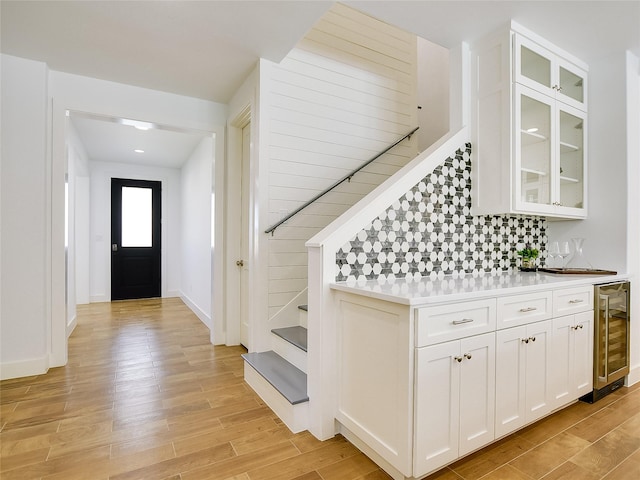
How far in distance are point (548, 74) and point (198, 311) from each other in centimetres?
501

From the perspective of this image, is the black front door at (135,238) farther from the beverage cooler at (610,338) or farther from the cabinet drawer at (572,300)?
the beverage cooler at (610,338)

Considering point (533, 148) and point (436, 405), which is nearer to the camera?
point (436, 405)

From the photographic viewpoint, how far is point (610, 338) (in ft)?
8.23

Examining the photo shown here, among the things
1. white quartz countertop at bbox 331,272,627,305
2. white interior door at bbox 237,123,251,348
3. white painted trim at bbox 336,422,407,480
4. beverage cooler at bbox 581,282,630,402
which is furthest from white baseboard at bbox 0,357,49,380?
beverage cooler at bbox 581,282,630,402

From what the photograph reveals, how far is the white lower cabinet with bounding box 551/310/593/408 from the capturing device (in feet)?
7.02

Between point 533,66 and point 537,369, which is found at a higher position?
point 533,66

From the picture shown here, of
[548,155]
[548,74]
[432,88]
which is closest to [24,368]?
[548,155]

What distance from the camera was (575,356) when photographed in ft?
7.44

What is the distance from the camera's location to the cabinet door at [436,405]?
1522mm

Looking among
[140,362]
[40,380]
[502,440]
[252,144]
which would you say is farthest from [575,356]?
[40,380]

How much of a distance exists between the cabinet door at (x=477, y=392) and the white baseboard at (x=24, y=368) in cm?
333

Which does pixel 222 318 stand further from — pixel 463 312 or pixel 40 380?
pixel 463 312

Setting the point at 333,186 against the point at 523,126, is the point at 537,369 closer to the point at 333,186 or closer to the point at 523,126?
the point at 523,126

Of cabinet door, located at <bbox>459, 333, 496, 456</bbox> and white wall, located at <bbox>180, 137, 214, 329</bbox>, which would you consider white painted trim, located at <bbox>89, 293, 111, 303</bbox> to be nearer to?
white wall, located at <bbox>180, 137, 214, 329</bbox>
